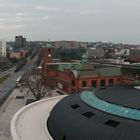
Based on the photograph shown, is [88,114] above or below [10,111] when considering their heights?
above

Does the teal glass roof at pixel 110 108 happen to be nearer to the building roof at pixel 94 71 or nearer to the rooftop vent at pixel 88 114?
the rooftop vent at pixel 88 114

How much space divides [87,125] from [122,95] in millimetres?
6513

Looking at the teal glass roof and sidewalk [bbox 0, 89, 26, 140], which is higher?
the teal glass roof

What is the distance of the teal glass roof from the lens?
25594mm

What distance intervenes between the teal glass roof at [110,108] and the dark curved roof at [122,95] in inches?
21.0

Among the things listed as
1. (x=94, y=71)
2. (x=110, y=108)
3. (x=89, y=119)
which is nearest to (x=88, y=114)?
(x=89, y=119)

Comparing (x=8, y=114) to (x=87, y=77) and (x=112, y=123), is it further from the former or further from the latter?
(x=112, y=123)

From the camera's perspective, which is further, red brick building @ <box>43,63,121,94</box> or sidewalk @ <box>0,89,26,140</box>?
red brick building @ <box>43,63,121,94</box>

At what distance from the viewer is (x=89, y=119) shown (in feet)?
87.9

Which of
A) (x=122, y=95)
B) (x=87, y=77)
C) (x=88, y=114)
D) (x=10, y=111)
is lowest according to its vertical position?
(x=10, y=111)

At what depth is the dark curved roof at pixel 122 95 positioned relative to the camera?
92.1 ft

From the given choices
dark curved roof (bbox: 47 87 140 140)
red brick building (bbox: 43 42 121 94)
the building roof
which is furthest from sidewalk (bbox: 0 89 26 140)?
dark curved roof (bbox: 47 87 140 140)

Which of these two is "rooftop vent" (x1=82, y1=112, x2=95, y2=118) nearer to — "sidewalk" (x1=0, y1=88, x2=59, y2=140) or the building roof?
"sidewalk" (x1=0, y1=88, x2=59, y2=140)

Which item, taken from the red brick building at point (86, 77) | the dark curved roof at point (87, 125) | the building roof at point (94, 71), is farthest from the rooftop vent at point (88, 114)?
the building roof at point (94, 71)
